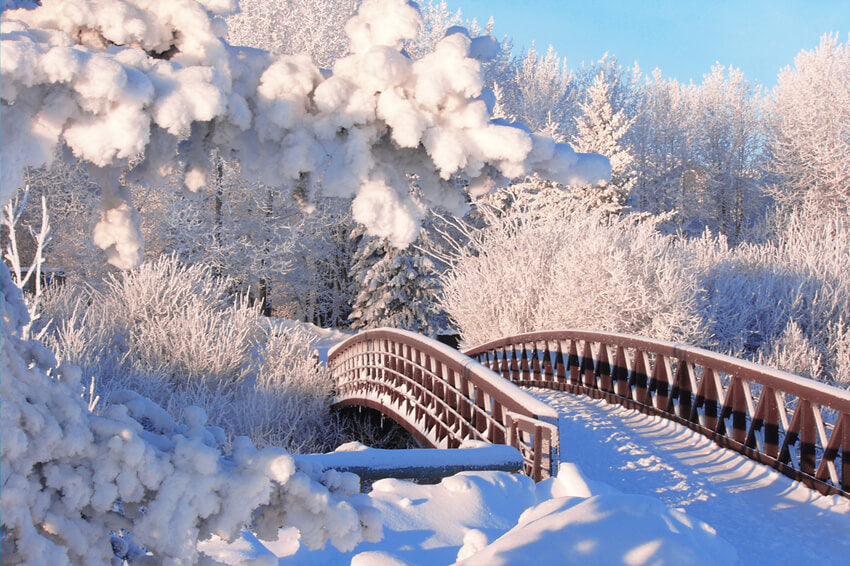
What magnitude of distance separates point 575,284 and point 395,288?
972 cm

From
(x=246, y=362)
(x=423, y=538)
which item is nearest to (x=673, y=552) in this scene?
(x=423, y=538)

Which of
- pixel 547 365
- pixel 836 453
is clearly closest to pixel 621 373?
pixel 547 365

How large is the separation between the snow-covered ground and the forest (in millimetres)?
835

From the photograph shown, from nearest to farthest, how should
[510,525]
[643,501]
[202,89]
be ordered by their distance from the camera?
1. [202,89]
2. [643,501]
3. [510,525]

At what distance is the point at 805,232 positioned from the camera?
1820cm

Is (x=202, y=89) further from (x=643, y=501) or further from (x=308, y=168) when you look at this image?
(x=643, y=501)

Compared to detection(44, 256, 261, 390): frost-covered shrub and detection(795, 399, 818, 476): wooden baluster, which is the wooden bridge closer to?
detection(795, 399, 818, 476): wooden baluster

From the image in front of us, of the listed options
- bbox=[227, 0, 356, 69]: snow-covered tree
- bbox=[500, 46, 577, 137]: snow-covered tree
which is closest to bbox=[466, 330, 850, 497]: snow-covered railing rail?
bbox=[227, 0, 356, 69]: snow-covered tree

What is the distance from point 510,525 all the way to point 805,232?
1682 cm

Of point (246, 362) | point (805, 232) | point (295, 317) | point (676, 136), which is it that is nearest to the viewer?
point (246, 362)

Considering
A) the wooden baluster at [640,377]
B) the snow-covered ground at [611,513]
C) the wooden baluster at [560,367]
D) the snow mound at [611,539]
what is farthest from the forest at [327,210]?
the wooden baluster at [640,377]

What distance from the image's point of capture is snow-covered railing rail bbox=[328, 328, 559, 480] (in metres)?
6.23

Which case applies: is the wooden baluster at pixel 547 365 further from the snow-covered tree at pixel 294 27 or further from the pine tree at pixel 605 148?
the snow-covered tree at pixel 294 27

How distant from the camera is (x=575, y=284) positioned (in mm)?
14906
